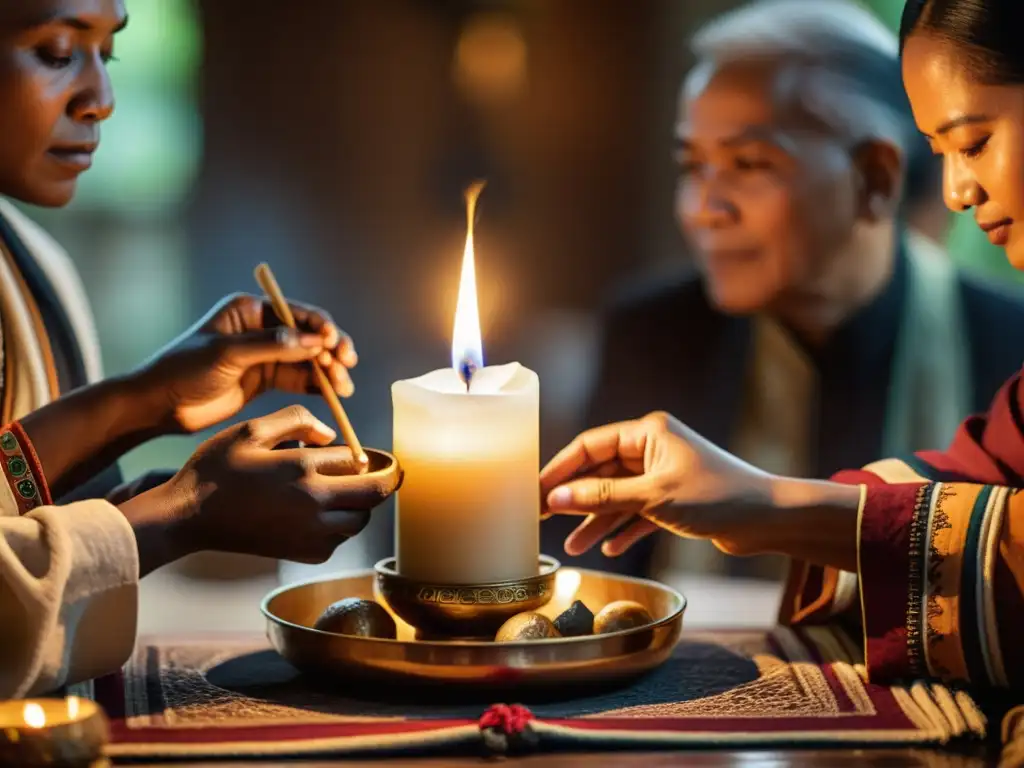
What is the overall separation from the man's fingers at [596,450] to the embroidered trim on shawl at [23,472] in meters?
0.55

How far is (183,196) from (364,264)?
48cm

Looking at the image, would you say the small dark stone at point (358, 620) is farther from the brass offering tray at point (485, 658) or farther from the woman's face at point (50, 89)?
the woman's face at point (50, 89)

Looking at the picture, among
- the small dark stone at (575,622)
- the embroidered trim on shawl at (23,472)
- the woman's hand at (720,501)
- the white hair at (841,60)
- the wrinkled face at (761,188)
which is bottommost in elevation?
the small dark stone at (575,622)

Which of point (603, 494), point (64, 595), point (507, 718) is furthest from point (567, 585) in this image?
point (64, 595)

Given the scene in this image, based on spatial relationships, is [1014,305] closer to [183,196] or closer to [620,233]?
[620,233]

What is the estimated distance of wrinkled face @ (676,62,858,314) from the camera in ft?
8.25

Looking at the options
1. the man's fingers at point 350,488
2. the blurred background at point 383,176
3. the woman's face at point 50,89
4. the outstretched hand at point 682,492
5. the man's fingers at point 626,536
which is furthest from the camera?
the blurred background at point 383,176

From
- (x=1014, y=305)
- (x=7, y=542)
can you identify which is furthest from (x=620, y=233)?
(x=7, y=542)

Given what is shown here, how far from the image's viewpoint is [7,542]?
3.90ft

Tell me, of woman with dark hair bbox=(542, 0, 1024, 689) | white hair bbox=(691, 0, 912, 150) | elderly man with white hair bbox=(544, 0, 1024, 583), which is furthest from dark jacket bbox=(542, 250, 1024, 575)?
woman with dark hair bbox=(542, 0, 1024, 689)

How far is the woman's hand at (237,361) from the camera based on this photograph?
1561 mm

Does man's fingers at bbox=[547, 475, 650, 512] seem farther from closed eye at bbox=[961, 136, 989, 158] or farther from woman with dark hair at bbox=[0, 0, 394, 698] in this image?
closed eye at bbox=[961, 136, 989, 158]

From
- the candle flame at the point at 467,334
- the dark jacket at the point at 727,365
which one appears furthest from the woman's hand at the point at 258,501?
the dark jacket at the point at 727,365

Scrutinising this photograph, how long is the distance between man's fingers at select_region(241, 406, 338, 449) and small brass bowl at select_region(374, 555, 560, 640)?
160 millimetres
